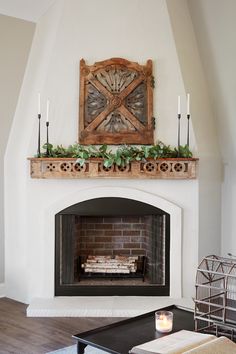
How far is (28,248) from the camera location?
4316mm

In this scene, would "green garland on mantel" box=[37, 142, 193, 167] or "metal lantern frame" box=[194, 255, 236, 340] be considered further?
"green garland on mantel" box=[37, 142, 193, 167]

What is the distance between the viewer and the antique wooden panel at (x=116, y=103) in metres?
4.23

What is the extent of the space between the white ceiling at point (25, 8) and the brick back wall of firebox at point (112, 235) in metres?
1.90

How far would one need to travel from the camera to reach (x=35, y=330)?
3.67 meters

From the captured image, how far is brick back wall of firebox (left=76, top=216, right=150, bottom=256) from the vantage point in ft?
15.1

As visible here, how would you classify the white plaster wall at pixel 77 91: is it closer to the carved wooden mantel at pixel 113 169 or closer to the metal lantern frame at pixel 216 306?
the carved wooden mantel at pixel 113 169

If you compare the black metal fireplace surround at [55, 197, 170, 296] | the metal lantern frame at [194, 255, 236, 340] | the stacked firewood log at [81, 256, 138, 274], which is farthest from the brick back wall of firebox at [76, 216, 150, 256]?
the metal lantern frame at [194, 255, 236, 340]

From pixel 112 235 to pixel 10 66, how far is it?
185 cm

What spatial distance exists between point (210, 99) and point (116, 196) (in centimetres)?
127

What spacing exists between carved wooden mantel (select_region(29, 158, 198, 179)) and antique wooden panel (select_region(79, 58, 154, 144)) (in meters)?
0.22

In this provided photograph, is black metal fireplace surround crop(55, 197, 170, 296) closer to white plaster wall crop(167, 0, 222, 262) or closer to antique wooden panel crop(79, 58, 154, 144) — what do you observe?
white plaster wall crop(167, 0, 222, 262)

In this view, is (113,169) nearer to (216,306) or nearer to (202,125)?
(202,125)

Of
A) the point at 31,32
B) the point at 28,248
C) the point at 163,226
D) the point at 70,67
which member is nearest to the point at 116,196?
the point at 163,226

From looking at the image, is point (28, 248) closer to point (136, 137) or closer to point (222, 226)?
point (136, 137)
